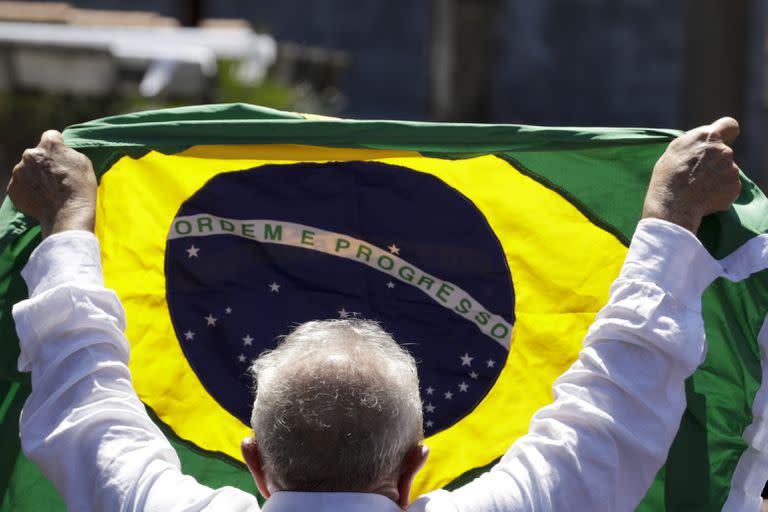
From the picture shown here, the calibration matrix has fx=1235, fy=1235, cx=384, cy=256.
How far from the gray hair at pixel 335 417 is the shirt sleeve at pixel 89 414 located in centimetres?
16

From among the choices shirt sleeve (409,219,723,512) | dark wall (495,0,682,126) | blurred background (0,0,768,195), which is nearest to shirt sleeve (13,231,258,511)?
shirt sleeve (409,219,723,512)

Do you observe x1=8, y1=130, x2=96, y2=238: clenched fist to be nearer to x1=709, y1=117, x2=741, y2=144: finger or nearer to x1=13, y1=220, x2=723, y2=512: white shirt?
Answer: x1=13, y1=220, x2=723, y2=512: white shirt

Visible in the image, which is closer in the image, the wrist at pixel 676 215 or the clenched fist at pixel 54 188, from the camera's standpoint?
the wrist at pixel 676 215

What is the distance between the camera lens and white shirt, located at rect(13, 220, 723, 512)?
193 centimetres

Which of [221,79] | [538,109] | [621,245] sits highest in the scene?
[621,245]

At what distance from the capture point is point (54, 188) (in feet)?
7.59

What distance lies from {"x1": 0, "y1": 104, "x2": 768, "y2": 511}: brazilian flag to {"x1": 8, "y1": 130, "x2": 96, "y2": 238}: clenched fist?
0.43ft

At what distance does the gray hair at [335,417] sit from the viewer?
5.88 feet

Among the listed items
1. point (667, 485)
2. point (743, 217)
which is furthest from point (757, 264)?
point (667, 485)

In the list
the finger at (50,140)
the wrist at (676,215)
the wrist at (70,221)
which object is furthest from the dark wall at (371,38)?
the wrist at (676,215)

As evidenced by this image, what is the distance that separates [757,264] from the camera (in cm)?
232

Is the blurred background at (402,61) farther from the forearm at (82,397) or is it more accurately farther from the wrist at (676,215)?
the wrist at (676,215)

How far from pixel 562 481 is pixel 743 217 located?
2.25 feet

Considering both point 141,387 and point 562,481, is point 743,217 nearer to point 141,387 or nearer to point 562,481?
point 562,481
